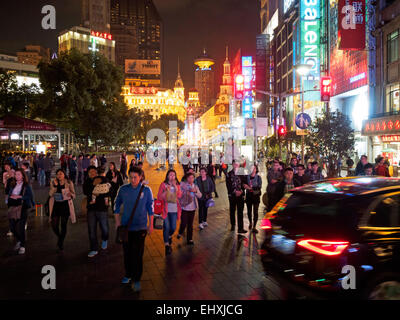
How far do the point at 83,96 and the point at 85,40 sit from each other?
3425 inches

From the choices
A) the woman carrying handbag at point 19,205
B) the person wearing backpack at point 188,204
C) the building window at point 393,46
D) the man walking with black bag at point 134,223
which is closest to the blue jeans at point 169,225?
the person wearing backpack at point 188,204

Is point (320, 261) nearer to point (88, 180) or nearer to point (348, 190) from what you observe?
point (348, 190)

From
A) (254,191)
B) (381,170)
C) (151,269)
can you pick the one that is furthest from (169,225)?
(381,170)

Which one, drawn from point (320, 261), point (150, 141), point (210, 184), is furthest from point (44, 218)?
point (150, 141)

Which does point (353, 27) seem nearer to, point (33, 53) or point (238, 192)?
point (238, 192)

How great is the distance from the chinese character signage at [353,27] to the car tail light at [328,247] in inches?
1065

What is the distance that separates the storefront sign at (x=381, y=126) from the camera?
22281mm

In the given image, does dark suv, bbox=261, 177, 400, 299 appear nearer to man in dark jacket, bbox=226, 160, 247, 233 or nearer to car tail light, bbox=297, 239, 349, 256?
car tail light, bbox=297, 239, 349, 256

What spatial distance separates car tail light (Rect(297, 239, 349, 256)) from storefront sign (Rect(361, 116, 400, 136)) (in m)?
21.3

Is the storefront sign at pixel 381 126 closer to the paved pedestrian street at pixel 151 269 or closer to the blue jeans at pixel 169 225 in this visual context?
the paved pedestrian street at pixel 151 269

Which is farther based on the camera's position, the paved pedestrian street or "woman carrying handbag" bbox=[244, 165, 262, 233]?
"woman carrying handbag" bbox=[244, 165, 262, 233]

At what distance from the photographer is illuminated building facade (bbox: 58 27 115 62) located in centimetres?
10780

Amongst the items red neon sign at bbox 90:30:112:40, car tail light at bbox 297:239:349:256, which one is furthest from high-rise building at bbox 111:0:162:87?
car tail light at bbox 297:239:349:256

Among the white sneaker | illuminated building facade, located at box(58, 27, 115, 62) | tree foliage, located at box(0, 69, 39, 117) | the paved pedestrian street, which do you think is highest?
illuminated building facade, located at box(58, 27, 115, 62)
